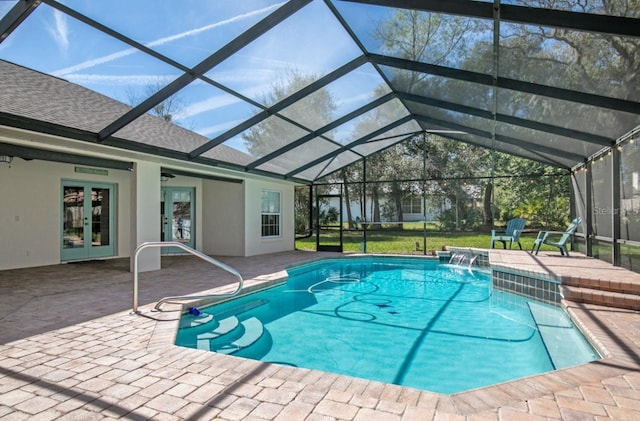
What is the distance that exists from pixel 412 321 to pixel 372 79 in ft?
15.8

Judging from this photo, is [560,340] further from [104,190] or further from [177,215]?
[104,190]

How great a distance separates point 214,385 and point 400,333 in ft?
9.64

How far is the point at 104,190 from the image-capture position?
10922 mm

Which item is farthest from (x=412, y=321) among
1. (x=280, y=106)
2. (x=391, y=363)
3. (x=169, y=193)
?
(x=169, y=193)

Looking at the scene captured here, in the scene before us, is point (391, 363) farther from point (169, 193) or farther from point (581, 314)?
point (169, 193)

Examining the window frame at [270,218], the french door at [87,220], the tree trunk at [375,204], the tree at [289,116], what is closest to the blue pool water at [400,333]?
the tree at [289,116]

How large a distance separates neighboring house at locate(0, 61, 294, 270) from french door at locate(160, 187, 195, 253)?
0.03m

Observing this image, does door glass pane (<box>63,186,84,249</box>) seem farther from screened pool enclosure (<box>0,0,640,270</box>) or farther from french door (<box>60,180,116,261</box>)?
screened pool enclosure (<box>0,0,640,270</box>)

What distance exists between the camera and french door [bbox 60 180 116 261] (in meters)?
10.0

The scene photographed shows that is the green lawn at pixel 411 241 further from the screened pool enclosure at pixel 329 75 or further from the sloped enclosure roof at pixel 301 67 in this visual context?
the sloped enclosure roof at pixel 301 67

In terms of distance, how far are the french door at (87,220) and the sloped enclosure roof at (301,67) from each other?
414 cm

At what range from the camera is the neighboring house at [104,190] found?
19.7 ft

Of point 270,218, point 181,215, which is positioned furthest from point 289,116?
point 181,215

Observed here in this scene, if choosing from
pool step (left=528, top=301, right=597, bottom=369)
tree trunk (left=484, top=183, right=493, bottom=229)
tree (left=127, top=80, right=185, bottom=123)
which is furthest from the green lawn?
tree (left=127, top=80, right=185, bottom=123)
